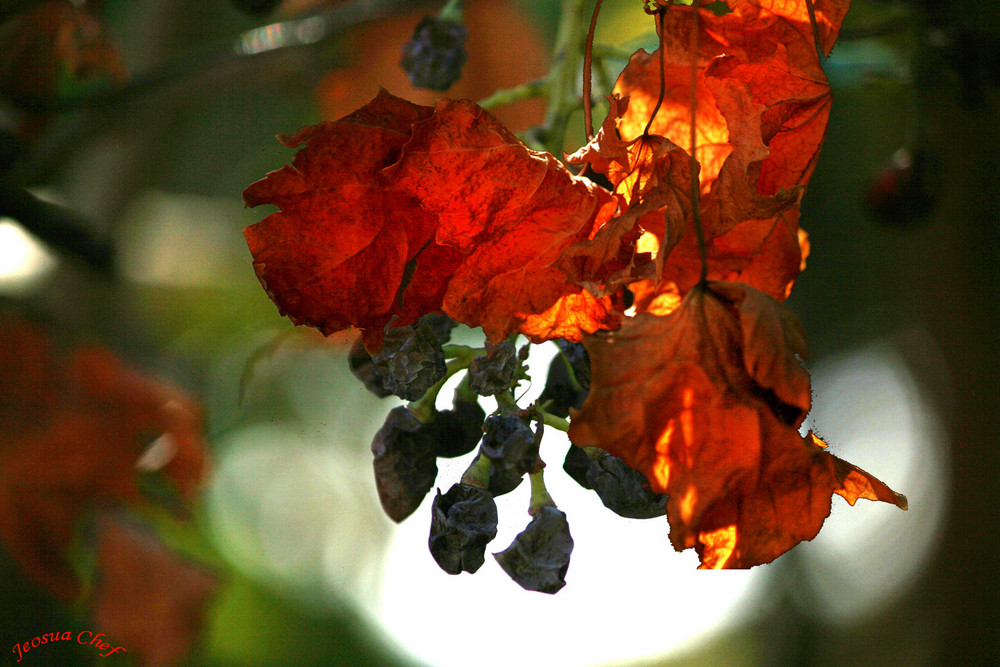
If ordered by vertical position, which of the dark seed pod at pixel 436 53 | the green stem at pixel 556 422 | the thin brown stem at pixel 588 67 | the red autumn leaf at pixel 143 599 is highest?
the thin brown stem at pixel 588 67

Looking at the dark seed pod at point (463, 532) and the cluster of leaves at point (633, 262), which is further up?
the cluster of leaves at point (633, 262)

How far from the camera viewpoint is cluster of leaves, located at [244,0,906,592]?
402 mm

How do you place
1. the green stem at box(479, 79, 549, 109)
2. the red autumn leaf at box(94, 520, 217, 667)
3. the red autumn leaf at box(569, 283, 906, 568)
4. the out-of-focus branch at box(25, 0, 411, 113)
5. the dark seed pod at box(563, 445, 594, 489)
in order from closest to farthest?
the red autumn leaf at box(569, 283, 906, 568) → the dark seed pod at box(563, 445, 594, 489) → the green stem at box(479, 79, 549, 109) → the out-of-focus branch at box(25, 0, 411, 113) → the red autumn leaf at box(94, 520, 217, 667)

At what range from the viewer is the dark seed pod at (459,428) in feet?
1.76

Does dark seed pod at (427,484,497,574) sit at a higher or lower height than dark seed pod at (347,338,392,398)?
lower

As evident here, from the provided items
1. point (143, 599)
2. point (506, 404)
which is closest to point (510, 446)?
point (506, 404)

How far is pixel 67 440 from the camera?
1.07 m

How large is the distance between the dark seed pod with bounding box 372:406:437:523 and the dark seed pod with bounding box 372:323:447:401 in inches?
1.7

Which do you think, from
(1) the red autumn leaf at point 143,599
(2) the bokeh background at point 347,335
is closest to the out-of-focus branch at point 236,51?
(2) the bokeh background at point 347,335

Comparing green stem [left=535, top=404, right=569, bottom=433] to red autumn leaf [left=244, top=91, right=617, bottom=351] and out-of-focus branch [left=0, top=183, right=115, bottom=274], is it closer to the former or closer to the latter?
red autumn leaf [left=244, top=91, right=617, bottom=351]

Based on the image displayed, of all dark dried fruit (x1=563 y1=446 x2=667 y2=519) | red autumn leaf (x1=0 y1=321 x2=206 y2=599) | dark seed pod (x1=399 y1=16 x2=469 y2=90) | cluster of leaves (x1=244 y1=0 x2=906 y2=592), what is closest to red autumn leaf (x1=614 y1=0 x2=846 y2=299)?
cluster of leaves (x1=244 y1=0 x2=906 y2=592)

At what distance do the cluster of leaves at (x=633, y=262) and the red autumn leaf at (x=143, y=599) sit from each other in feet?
2.44

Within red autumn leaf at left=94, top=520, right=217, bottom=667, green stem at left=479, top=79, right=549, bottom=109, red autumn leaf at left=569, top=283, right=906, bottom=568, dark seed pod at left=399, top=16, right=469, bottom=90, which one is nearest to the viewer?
red autumn leaf at left=569, top=283, right=906, bottom=568

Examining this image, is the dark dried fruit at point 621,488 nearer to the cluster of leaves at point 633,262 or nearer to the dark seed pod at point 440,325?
the cluster of leaves at point 633,262
